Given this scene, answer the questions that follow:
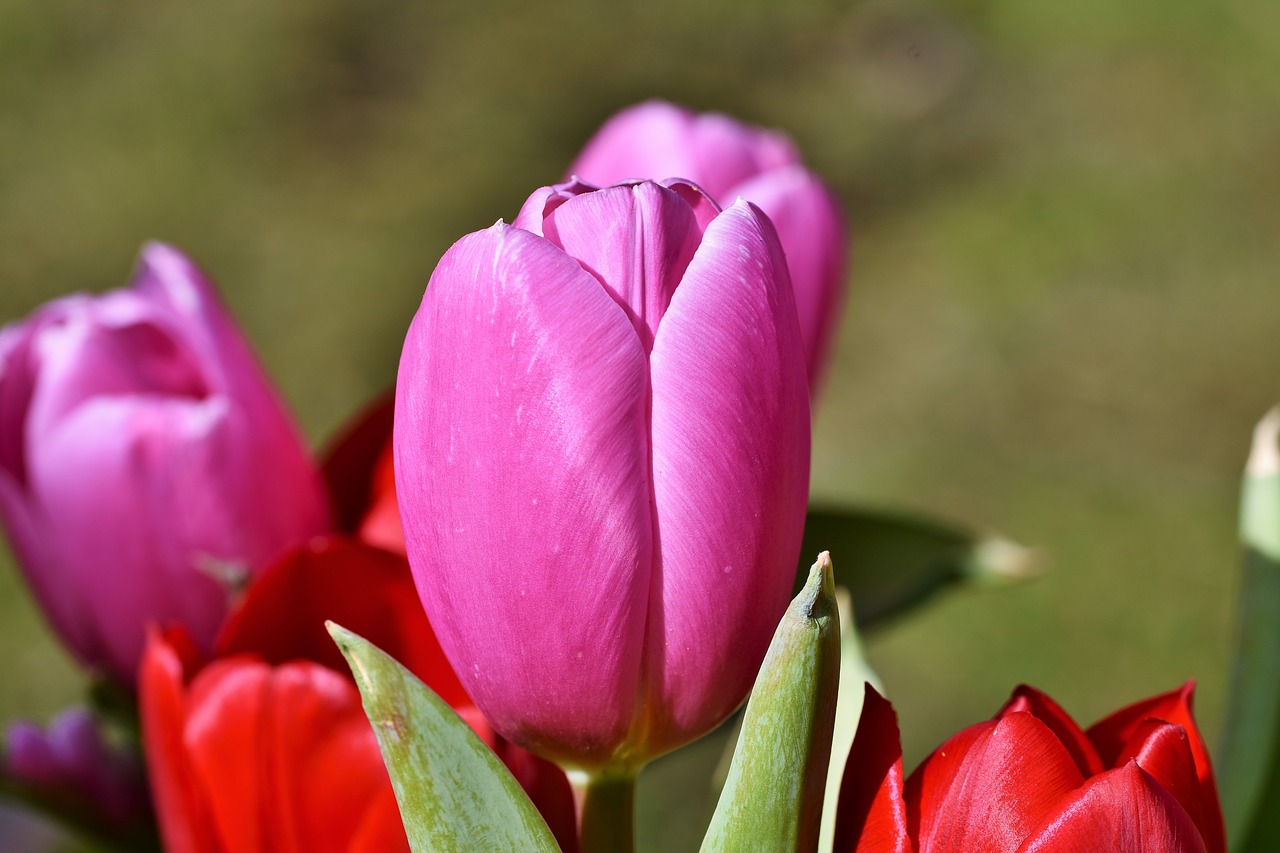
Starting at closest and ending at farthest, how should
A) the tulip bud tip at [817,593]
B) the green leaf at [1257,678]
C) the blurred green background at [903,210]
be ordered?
the tulip bud tip at [817,593] → the green leaf at [1257,678] → the blurred green background at [903,210]

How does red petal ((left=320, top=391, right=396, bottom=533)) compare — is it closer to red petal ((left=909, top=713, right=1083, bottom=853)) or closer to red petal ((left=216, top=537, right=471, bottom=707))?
red petal ((left=216, top=537, right=471, bottom=707))

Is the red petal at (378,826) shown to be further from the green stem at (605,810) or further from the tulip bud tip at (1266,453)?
the tulip bud tip at (1266,453)

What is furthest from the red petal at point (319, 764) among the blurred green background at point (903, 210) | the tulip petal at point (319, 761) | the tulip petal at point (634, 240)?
the blurred green background at point (903, 210)

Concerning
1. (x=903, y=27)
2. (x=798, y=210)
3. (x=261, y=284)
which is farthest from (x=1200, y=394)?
(x=798, y=210)

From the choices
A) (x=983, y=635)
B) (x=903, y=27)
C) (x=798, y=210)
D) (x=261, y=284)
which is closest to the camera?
(x=798, y=210)

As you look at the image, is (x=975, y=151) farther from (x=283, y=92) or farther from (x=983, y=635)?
(x=283, y=92)

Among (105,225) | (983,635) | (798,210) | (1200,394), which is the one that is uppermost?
(798,210)

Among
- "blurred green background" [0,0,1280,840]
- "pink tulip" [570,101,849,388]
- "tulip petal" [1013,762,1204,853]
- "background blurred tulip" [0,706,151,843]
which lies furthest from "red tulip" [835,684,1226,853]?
"blurred green background" [0,0,1280,840]
